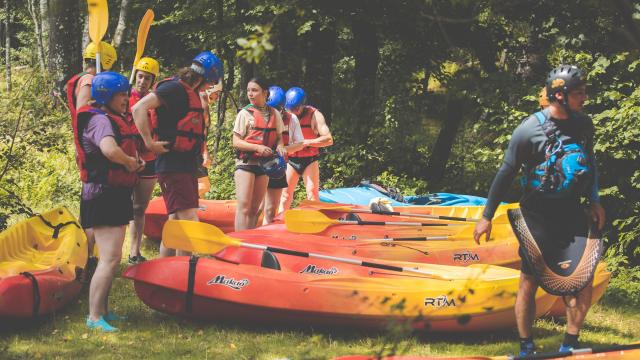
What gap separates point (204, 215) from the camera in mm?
8070

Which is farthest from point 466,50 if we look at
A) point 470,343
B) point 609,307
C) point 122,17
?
point 470,343

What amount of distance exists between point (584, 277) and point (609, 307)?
2.29 meters

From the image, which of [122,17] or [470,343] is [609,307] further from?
[122,17]

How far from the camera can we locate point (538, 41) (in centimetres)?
900

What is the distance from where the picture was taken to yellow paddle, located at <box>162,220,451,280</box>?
5.11m

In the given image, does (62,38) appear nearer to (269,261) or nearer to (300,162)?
(300,162)

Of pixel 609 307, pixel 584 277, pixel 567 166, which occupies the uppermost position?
pixel 567 166

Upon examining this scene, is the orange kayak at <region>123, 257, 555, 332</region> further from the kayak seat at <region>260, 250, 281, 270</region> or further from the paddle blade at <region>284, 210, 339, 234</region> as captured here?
the paddle blade at <region>284, 210, 339, 234</region>

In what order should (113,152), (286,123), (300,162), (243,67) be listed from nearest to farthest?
(113,152) → (286,123) → (300,162) → (243,67)

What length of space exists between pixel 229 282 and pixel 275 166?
197 cm

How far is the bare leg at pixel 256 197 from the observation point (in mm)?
6407

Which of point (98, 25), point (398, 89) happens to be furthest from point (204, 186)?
point (398, 89)

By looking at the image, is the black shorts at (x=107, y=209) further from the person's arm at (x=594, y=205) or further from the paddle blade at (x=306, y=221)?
the person's arm at (x=594, y=205)

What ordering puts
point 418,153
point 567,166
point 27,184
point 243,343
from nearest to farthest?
point 567,166 < point 243,343 < point 27,184 < point 418,153
